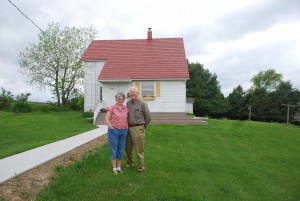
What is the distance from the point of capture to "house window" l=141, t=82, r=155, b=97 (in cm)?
2207

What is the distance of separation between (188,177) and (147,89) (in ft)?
51.4

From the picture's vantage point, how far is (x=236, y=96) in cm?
6016

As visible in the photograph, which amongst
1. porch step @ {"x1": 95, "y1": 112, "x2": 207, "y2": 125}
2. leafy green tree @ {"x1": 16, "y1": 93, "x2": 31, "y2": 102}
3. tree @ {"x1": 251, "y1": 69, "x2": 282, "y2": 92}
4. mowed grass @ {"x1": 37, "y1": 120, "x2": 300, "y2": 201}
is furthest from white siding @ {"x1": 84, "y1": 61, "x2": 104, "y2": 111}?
tree @ {"x1": 251, "y1": 69, "x2": 282, "y2": 92}

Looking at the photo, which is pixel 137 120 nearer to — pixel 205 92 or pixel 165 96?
pixel 165 96

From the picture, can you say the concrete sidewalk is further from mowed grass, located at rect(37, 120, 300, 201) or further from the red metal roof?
the red metal roof

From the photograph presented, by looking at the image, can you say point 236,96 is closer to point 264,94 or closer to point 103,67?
point 264,94

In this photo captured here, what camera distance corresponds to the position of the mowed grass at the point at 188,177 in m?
5.55

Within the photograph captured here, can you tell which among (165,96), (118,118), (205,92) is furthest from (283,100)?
(118,118)

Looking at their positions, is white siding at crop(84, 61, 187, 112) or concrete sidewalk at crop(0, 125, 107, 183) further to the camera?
white siding at crop(84, 61, 187, 112)

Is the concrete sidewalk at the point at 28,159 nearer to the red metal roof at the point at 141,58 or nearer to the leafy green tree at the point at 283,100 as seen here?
the red metal roof at the point at 141,58

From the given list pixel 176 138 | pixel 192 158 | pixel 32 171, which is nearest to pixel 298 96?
pixel 176 138

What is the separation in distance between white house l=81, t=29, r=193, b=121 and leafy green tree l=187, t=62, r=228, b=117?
79.5 ft

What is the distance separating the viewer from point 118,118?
22.0 ft

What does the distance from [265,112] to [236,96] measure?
22.6 feet
